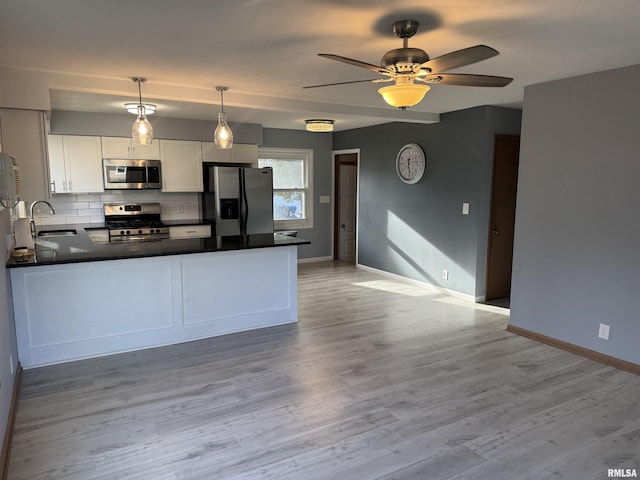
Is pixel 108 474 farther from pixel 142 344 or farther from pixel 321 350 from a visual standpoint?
pixel 321 350

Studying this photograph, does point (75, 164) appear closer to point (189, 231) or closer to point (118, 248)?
point (189, 231)

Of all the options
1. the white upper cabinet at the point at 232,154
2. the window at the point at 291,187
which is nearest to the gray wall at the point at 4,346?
the white upper cabinet at the point at 232,154

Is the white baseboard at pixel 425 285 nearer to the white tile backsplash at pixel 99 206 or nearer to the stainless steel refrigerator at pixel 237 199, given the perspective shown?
the stainless steel refrigerator at pixel 237 199

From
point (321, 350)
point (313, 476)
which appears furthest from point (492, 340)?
point (313, 476)

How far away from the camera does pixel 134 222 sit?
5.91m

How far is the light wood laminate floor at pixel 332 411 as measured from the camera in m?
2.24

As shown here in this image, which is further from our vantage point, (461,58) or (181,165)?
(181,165)

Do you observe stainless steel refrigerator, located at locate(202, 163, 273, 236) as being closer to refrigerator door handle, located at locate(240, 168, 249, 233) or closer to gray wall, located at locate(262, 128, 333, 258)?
refrigerator door handle, located at locate(240, 168, 249, 233)

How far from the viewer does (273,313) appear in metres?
4.36

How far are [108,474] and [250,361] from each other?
1450 millimetres

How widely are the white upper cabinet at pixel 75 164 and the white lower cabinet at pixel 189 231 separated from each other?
102 centimetres

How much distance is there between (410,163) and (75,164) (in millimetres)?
4315

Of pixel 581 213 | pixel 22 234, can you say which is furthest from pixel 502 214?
pixel 22 234

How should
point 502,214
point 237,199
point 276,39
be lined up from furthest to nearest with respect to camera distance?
point 237,199, point 502,214, point 276,39
